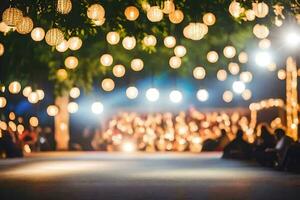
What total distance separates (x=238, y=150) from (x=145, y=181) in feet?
29.5

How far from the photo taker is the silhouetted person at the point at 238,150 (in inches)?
902

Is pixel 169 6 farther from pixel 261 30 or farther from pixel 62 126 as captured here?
pixel 62 126

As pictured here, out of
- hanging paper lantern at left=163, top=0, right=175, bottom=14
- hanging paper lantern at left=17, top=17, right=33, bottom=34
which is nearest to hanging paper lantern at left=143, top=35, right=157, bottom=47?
hanging paper lantern at left=163, top=0, right=175, bottom=14

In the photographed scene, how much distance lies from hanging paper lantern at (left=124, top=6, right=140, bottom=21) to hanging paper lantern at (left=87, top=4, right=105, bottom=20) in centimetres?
110

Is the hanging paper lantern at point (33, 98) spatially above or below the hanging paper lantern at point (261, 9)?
below

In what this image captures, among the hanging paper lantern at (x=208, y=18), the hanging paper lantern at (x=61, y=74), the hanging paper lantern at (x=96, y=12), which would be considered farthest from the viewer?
the hanging paper lantern at (x=61, y=74)

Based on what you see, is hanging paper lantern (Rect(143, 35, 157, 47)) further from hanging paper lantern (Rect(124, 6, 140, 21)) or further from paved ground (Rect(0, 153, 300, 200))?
paved ground (Rect(0, 153, 300, 200))

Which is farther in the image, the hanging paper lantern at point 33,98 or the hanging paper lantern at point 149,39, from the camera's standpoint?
the hanging paper lantern at point 33,98

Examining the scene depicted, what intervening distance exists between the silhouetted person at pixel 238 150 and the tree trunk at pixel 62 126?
10416mm

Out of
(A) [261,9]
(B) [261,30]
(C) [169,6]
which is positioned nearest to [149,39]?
(B) [261,30]

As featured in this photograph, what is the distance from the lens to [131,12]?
1764 centimetres

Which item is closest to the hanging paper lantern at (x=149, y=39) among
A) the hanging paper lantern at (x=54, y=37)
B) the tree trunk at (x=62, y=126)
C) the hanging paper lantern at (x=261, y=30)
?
the hanging paper lantern at (x=261, y=30)

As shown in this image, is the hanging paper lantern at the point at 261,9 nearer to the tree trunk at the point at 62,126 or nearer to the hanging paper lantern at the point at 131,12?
the hanging paper lantern at the point at 131,12

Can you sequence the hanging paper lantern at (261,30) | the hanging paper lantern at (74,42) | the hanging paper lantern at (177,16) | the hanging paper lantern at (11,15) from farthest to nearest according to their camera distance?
1. the hanging paper lantern at (261,30)
2. the hanging paper lantern at (74,42)
3. the hanging paper lantern at (177,16)
4. the hanging paper lantern at (11,15)
